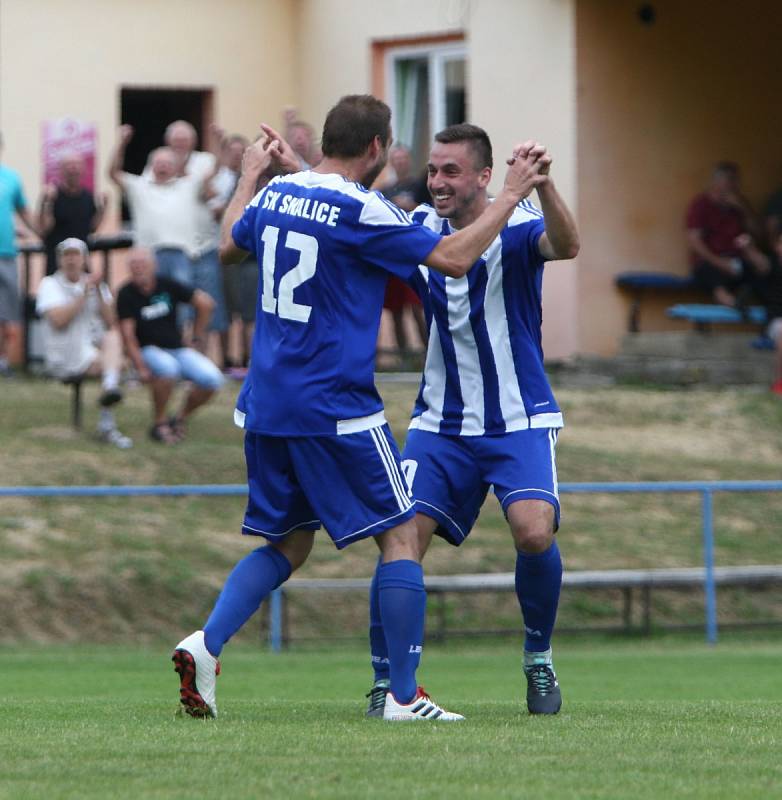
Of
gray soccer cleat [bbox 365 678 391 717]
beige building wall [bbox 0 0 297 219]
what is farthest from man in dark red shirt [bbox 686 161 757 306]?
gray soccer cleat [bbox 365 678 391 717]

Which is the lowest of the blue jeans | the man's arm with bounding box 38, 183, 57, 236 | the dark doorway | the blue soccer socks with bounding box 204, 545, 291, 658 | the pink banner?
the blue soccer socks with bounding box 204, 545, 291, 658

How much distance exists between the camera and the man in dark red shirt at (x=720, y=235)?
2055cm

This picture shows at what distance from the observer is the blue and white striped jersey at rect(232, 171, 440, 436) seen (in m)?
6.52

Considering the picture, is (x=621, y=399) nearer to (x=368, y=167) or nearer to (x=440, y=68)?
(x=440, y=68)

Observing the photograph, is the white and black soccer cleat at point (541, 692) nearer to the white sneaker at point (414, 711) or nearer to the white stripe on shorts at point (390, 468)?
the white sneaker at point (414, 711)

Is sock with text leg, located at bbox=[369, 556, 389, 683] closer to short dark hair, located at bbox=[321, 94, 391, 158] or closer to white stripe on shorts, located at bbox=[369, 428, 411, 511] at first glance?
white stripe on shorts, located at bbox=[369, 428, 411, 511]

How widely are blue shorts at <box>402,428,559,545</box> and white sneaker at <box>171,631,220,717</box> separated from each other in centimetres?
105

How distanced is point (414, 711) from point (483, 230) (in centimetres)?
164

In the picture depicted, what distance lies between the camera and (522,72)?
2058 centimetres

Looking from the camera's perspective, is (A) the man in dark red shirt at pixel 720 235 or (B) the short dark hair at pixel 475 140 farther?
(A) the man in dark red shirt at pixel 720 235

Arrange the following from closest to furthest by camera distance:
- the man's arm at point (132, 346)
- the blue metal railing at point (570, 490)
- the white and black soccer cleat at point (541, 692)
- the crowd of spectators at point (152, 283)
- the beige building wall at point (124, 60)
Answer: the white and black soccer cleat at point (541, 692)
the blue metal railing at point (570, 490)
the man's arm at point (132, 346)
the crowd of spectators at point (152, 283)
the beige building wall at point (124, 60)

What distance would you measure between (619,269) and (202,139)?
568 centimetres

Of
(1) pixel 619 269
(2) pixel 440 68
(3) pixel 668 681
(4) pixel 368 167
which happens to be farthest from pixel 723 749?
(2) pixel 440 68

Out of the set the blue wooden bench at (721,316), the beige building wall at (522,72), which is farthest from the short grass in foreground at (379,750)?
the beige building wall at (522,72)
